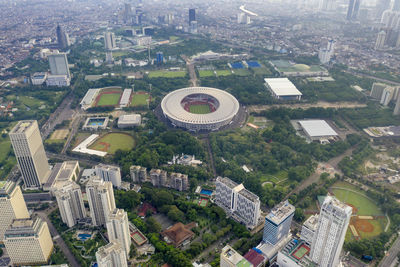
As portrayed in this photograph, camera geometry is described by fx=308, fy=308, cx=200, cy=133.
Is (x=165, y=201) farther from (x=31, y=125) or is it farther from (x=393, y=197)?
(x=393, y=197)

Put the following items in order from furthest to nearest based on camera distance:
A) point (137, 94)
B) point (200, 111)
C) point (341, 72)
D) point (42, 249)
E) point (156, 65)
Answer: point (156, 65), point (341, 72), point (137, 94), point (200, 111), point (42, 249)

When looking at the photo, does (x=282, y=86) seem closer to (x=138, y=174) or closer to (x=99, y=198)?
(x=138, y=174)

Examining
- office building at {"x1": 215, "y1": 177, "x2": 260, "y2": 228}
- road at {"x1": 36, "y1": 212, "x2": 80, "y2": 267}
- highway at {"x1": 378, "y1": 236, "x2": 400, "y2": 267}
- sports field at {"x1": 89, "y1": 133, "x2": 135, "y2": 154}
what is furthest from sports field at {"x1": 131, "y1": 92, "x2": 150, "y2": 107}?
highway at {"x1": 378, "y1": 236, "x2": 400, "y2": 267}

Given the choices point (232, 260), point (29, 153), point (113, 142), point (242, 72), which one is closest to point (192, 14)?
point (242, 72)

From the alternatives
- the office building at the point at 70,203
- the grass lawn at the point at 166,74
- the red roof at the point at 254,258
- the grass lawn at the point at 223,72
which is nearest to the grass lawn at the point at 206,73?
the grass lawn at the point at 223,72

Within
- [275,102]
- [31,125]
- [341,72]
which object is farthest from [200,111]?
[341,72]

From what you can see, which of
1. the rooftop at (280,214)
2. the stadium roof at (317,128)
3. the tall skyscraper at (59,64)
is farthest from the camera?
the tall skyscraper at (59,64)

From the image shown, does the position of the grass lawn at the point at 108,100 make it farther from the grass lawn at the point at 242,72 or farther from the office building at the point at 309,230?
the office building at the point at 309,230
